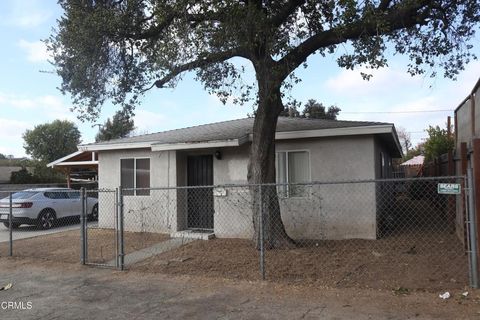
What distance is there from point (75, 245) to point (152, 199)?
101 inches

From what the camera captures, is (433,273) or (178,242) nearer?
(433,273)

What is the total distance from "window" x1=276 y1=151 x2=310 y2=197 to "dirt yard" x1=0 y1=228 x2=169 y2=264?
3464mm

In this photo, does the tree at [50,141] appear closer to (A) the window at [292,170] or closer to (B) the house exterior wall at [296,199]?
(B) the house exterior wall at [296,199]

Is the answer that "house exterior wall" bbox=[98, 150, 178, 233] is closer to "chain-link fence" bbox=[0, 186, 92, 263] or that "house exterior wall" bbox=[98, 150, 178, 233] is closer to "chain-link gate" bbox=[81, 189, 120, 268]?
"chain-link gate" bbox=[81, 189, 120, 268]

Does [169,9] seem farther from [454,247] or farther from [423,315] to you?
[454,247]

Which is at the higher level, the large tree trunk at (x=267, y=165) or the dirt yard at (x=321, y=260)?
the large tree trunk at (x=267, y=165)

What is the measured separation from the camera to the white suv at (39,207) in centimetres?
1585

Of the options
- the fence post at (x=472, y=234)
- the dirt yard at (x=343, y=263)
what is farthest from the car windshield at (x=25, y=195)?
the fence post at (x=472, y=234)

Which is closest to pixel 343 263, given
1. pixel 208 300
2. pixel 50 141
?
pixel 208 300

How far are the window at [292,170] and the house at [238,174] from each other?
0.08ft

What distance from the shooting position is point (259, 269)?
Answer: 26.9 ft

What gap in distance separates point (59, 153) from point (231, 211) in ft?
179

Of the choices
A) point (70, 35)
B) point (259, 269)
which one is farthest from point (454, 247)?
point (70, 35)

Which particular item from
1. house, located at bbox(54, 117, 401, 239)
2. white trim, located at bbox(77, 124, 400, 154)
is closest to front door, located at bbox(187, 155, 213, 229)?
house, located at bbox(54, 117, 401, 239)
